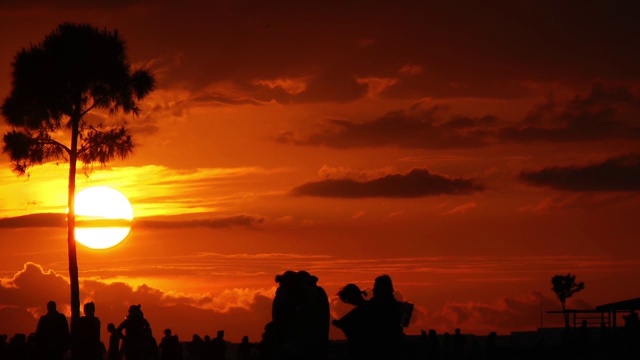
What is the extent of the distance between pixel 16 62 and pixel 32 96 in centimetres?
111

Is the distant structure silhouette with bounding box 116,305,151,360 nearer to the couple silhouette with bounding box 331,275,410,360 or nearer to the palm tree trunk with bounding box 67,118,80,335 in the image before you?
the couple silhouette with bounding box 331,275,410,360

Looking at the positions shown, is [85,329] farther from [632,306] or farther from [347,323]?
[632,306]

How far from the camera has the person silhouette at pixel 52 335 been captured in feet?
60.4

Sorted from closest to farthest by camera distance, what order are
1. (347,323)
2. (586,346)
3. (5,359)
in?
(347,323), (5,359), (586,346)

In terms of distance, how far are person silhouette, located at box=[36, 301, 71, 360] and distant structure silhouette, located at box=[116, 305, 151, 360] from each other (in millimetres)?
1646

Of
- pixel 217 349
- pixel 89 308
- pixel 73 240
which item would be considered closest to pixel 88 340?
pixel 89 308

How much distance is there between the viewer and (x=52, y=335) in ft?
60.4

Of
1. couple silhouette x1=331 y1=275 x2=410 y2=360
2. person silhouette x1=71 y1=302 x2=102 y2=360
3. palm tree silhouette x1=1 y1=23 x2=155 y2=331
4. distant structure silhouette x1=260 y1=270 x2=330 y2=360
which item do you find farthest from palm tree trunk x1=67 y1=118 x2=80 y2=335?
couple silhouette x1=331 y1=275 x2=410 y2=360

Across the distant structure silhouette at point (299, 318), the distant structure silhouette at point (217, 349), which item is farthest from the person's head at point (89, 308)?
the distant structure silhouette at point (217, 349)

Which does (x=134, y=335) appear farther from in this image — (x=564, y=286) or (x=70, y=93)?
(x=564, y=286)

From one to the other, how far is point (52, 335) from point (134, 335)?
6.96 ft

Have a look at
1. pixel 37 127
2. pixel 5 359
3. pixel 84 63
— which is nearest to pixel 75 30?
pixel 84 63

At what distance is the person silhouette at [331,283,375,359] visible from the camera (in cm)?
1242

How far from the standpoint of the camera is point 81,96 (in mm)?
35844
